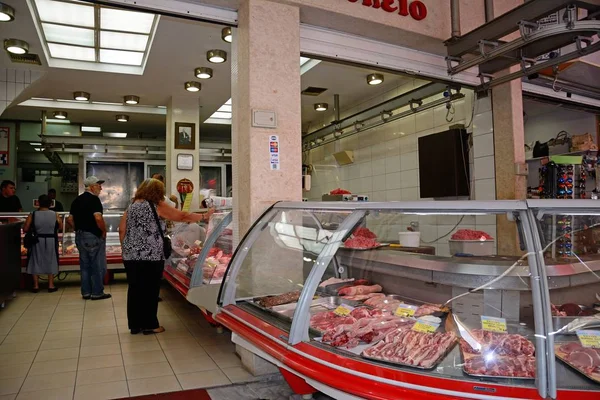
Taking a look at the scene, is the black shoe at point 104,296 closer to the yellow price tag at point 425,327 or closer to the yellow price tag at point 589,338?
the yellow price tag at point 425,327

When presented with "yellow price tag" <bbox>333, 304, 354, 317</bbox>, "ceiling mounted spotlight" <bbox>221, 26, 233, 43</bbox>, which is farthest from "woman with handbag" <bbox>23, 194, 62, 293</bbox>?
"yellow price tag" <bbox>333, 304, 354, 317</bbox>

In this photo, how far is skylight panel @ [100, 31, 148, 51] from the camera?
619 centimetres

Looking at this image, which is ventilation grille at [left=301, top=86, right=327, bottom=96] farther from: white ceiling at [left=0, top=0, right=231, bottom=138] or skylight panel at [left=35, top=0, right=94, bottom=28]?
skylight panel at [left=35, top=0, right=94, bottom=28]

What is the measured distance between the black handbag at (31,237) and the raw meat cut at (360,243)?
5974mm

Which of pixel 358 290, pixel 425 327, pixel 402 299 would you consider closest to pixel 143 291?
pixel 358 290

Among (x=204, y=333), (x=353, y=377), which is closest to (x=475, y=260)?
(x=353, y=377)

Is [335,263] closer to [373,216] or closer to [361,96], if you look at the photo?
[373,216]

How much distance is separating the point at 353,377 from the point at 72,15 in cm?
574

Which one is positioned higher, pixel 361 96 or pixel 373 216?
pixel 361 96

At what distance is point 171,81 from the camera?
773 centimetres

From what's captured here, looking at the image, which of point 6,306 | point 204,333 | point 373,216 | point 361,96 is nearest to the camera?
point 373,216

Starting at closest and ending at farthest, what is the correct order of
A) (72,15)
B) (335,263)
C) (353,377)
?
1. (353,377)
2. (335,263)
3. (72,15)

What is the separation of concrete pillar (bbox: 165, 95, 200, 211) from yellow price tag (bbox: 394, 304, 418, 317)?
6555 mm

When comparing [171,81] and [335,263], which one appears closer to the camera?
[335,263]
